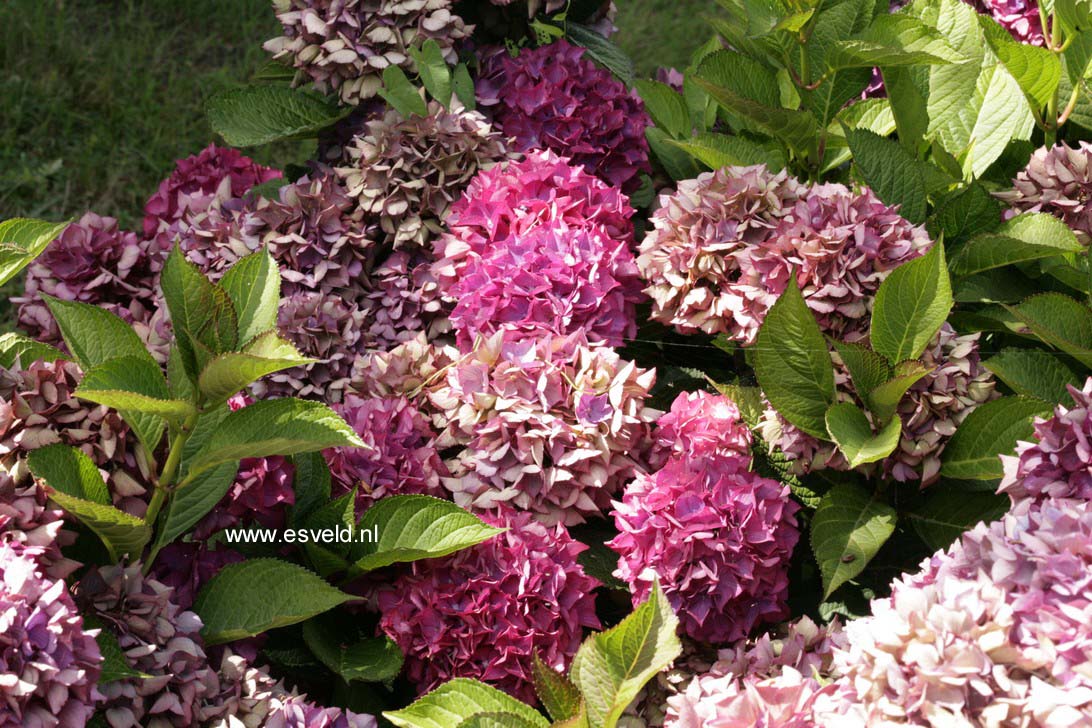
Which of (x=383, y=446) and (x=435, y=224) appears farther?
(x=435, y=224)

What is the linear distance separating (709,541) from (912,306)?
288 mm

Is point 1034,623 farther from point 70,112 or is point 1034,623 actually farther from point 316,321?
point 70,112

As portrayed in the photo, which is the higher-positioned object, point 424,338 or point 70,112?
point 424,338

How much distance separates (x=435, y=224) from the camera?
143 cm

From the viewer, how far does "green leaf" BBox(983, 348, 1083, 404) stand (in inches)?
47.3

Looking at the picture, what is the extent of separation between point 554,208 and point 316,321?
29 cm

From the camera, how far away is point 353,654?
1155 millimetres

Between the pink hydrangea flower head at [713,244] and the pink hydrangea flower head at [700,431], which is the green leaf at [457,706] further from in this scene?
the pink hydrangea flower head at [713,244]

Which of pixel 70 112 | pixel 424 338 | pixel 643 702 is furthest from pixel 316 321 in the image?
pixel 70 112

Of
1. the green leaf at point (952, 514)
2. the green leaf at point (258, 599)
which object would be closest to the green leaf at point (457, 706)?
the green leaf at point (258, 599)

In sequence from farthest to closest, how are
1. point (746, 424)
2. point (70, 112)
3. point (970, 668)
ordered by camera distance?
point (70, 112)
point (746, 424)
point (970, 668)

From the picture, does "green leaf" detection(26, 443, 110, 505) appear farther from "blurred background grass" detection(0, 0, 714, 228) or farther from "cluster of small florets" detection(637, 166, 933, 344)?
"blurred background grass" detection(0, 0, 714, 228)

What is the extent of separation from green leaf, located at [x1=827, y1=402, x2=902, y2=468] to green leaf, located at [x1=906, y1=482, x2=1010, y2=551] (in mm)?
113

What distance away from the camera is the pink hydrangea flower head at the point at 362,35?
4.92 ft
